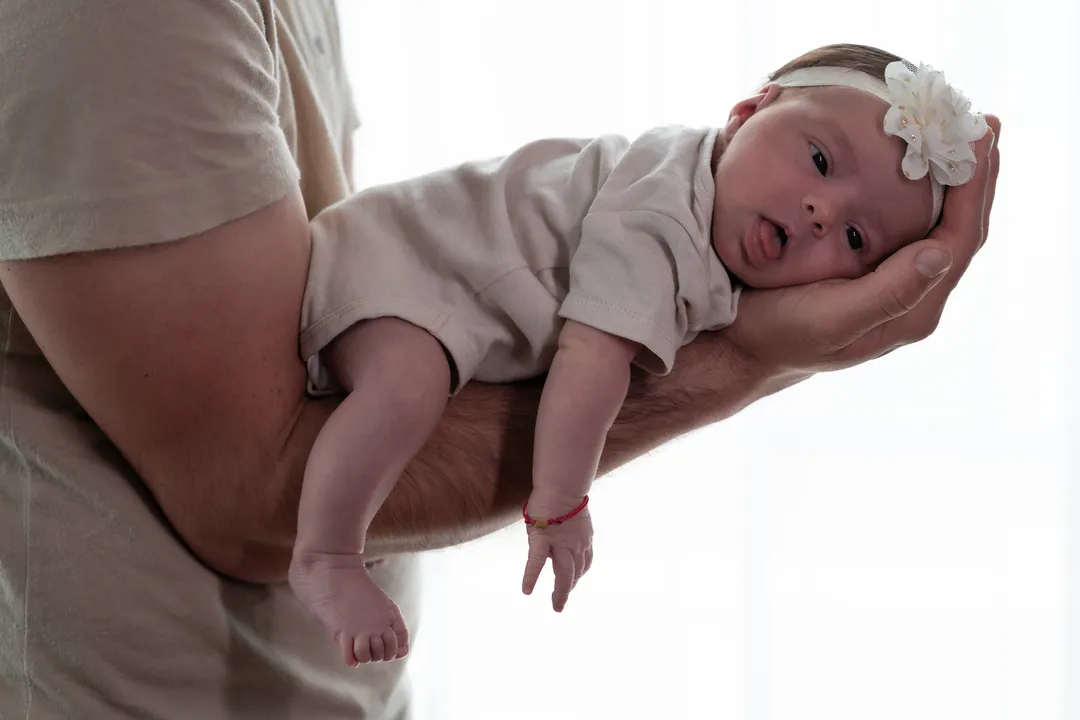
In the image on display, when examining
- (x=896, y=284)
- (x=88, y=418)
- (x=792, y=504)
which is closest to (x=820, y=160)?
(x=896, y=284)

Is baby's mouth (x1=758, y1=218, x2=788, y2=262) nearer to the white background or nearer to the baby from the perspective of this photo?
the baby

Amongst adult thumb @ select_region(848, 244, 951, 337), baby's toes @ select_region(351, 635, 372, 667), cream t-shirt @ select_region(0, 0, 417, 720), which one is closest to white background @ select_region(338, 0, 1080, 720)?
cream t-shirt @ select_region(0, 0, 417, 720)

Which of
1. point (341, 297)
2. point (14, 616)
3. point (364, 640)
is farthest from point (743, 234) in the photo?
point (14, 616)

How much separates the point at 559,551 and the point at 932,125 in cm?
46

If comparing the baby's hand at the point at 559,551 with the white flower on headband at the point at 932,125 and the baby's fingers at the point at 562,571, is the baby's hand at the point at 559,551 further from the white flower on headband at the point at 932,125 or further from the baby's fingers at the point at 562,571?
the white flower on headband at the point at 932,125

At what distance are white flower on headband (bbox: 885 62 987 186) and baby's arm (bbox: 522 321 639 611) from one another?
0.96 feet

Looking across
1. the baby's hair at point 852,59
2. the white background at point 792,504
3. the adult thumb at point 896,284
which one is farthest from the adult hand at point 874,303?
the white background at point 792,504

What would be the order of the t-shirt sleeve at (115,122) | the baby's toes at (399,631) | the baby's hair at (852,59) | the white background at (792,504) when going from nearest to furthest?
the t-shirt sleeve at (115,122), the baby's toes at (399,631), the baby's hair at (852,59), the white background at (792,504)

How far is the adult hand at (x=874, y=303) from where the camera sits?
2.46 feet

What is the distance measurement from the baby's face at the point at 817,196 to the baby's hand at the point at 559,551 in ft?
0.86

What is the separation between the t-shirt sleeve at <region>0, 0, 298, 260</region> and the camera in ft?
2.00

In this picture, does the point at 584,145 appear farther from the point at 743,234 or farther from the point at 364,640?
the point at 364,640

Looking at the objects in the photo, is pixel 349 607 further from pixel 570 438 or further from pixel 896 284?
pixel 896 284

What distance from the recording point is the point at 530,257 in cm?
82
